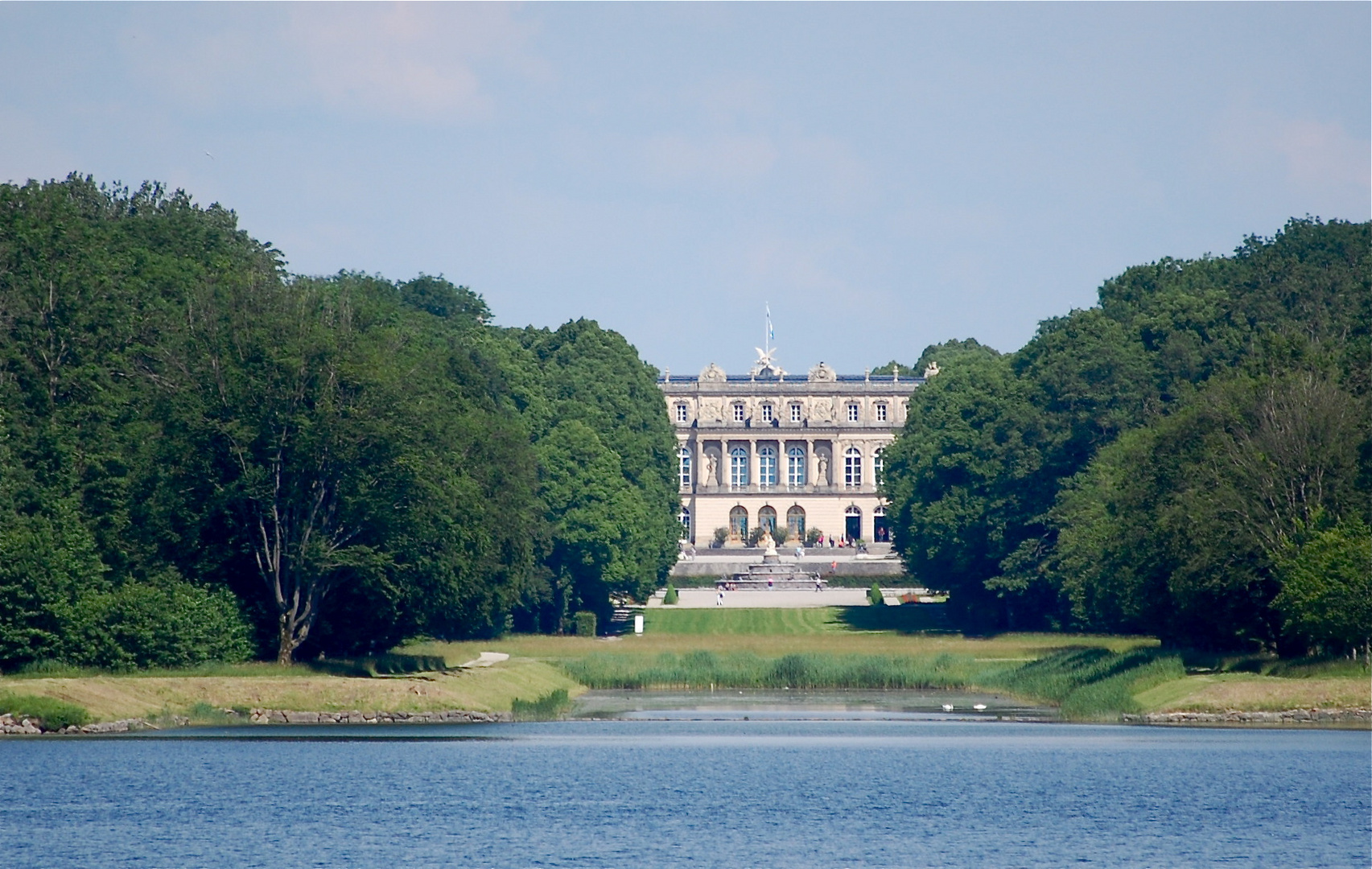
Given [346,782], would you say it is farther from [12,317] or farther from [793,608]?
[793,608]

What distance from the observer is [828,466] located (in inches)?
6299

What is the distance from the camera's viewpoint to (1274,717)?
48625mm

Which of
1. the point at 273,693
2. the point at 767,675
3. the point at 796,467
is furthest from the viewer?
the point at 796,467

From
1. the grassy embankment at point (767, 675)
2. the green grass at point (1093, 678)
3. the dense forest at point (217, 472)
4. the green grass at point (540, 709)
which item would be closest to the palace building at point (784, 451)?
the grassy embankment at point (767, 675)

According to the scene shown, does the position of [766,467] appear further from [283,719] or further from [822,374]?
[283,719]

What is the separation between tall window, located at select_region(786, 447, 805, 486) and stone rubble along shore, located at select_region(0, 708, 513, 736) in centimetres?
10849

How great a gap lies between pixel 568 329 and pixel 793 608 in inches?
743

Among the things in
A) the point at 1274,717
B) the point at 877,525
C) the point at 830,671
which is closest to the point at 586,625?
the point at 830,671

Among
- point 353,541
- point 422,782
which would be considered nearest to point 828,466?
point 353,541

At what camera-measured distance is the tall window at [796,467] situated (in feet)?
527

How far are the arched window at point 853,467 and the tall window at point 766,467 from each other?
5.45m


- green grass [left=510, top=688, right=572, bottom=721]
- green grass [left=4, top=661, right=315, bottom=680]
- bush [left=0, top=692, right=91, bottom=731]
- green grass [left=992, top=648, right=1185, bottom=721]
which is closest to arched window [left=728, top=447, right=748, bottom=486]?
green grass [left=992, top=648, right=1185, bottom=721]

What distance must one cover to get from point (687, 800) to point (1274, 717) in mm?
18371

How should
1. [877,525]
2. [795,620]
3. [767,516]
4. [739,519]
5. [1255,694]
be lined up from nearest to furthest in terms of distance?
[1255,694] < [795,620] < [877,525] < [739,519] < [767,516]
